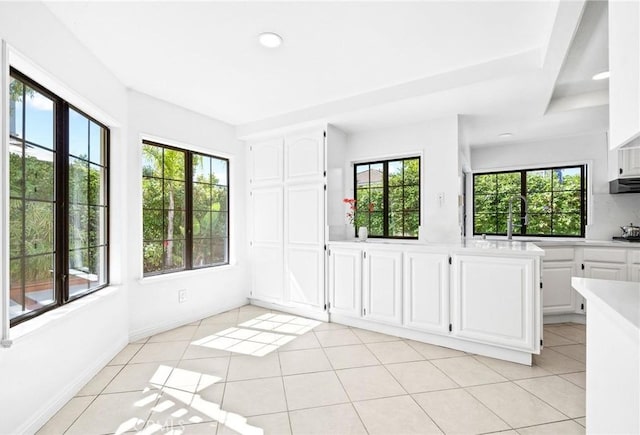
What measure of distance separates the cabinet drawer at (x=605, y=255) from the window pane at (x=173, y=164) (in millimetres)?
4725

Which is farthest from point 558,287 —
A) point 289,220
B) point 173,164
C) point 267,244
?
point 173,164

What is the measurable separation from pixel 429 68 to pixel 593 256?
9.32 ft

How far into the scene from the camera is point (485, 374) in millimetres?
2494

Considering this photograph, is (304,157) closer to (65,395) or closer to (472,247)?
(472,247)

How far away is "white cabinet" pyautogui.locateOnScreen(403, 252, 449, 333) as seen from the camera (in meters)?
2.99

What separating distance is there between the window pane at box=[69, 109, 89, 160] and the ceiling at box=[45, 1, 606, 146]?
53 centimetres

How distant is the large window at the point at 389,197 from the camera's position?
12.4 feet

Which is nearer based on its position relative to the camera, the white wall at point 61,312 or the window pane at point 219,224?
the white wall at point 61,312

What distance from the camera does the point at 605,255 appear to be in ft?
11.4

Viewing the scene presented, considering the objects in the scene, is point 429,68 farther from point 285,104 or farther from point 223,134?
point 223,134

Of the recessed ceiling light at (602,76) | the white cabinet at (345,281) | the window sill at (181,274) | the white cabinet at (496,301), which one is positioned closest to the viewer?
the white cabinet at (496,301)

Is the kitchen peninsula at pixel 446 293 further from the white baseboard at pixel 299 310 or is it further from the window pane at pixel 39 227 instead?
the window pane at pixel 39 227

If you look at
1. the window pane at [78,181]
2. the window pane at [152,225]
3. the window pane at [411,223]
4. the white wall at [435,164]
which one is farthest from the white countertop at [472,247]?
the window pane at [78,181]

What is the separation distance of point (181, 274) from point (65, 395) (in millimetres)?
1590
